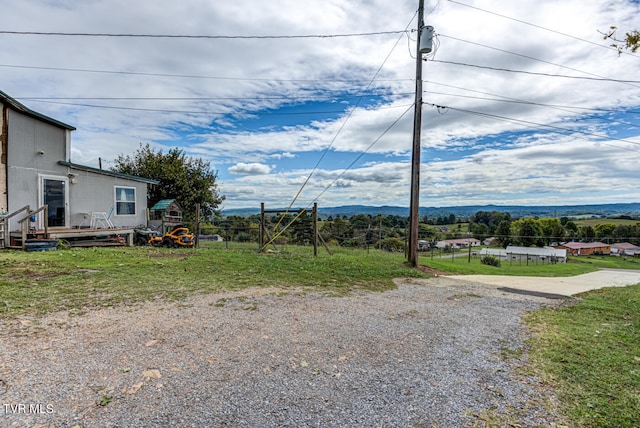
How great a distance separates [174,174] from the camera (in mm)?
20375

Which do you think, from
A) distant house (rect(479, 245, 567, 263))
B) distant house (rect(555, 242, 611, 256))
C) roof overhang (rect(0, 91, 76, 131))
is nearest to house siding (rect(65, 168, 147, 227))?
roof overhang (rect(0, 91, 76, 131))

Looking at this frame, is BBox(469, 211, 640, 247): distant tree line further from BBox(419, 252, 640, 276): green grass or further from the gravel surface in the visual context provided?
the gravel surface

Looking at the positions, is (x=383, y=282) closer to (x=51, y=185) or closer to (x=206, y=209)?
Result: (x=51, y=185)

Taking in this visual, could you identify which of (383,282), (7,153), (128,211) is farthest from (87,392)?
(128,211)

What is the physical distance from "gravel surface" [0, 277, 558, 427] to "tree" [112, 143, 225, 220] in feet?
57.2

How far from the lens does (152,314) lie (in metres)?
4.41

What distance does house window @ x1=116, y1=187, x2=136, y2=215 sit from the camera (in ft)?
47.2

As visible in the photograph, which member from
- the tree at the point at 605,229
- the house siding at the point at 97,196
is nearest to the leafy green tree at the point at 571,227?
the tree at the point at 605,229

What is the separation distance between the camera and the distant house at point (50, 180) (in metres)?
10.6

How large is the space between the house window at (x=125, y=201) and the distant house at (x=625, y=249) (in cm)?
3530

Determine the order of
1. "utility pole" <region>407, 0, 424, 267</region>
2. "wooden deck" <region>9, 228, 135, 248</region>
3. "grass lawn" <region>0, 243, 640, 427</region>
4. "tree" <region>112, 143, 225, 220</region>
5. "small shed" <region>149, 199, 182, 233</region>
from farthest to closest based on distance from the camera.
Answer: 1. "tree" <region>112, 143, 225, 220</region>
2. "small shed" <region>149, 199, 182, 233</region>
3. "wooden deck" <region>9, 228, 135, 248</region>
4. "utility pole" <region>407, 0, 424, 267</region>
5. "grass lawn" <region>0, 243, 640, 427</region>

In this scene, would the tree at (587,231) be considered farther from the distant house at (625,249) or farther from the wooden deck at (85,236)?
the wooden deck at (85,236)

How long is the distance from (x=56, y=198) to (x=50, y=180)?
69 centimetres

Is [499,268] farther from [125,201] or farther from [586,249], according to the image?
[586,249]
